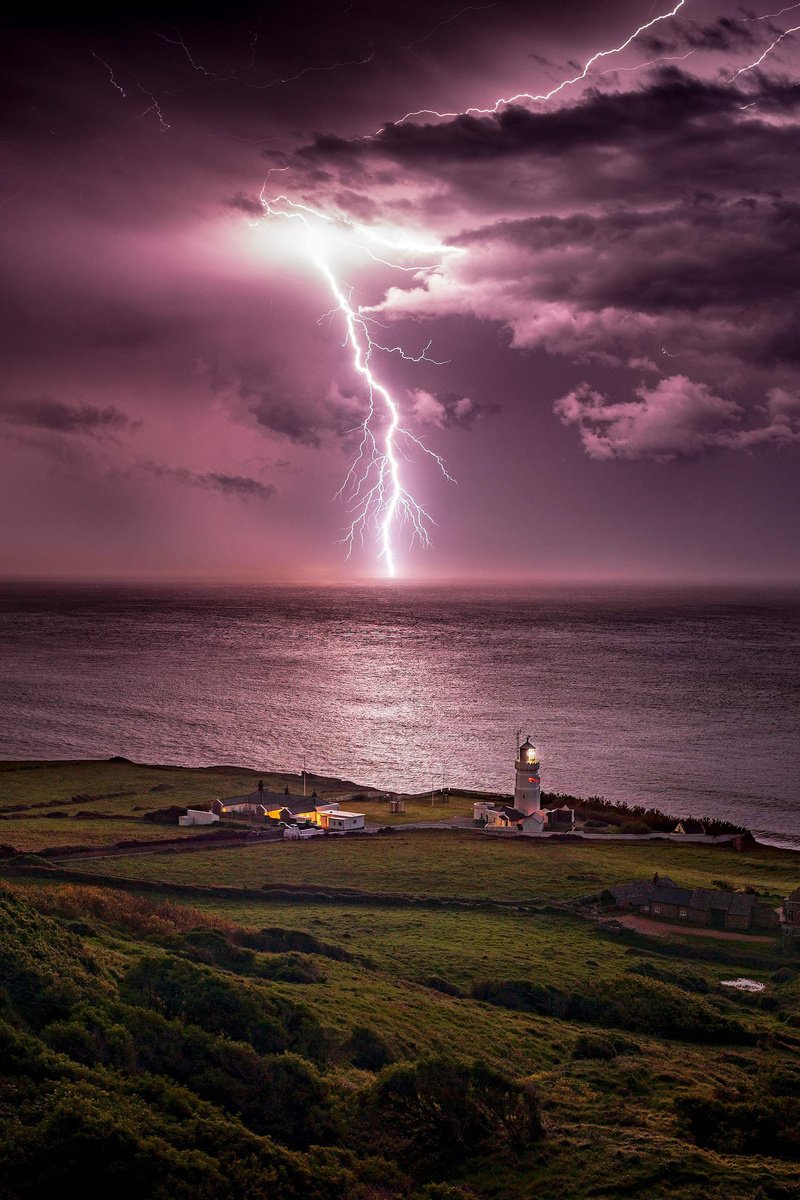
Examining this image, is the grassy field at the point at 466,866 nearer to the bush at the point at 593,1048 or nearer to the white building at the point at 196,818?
the white building at the point at 196,818

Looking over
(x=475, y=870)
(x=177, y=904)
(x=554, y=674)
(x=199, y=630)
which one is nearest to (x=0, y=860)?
(x=177, y=904)

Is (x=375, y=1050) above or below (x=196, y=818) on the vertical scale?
above

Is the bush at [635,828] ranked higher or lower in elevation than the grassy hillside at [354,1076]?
lower

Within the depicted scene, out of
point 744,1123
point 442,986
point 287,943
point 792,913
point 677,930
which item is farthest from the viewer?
point 677,930

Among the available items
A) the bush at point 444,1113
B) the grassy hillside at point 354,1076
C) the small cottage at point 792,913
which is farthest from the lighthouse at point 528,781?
the bush at point 444,1113

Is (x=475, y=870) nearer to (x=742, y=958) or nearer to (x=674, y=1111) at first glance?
(x=742, y=958)

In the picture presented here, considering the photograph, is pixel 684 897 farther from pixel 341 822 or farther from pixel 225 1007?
pixel 225 1007

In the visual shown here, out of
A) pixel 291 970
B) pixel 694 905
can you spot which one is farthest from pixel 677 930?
pixel 291 970
